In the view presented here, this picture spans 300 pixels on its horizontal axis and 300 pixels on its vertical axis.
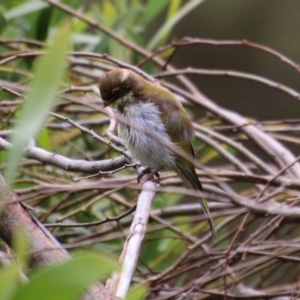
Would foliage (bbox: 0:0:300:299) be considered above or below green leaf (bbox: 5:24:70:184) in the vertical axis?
above

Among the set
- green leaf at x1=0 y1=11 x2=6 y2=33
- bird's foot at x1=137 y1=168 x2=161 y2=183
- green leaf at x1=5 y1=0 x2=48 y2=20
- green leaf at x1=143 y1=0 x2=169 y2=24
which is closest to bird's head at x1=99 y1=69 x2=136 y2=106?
bird's foot at x1=137 y1=168 x2=161 y2=183

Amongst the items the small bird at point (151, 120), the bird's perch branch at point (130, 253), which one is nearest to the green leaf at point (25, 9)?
the small bird at point (151, 120)

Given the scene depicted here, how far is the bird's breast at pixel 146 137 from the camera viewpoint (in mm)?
3065

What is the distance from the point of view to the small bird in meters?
3.01

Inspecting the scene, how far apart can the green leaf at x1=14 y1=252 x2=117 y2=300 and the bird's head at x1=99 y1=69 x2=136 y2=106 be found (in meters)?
1.77

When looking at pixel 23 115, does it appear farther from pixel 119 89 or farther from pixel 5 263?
pixel 119 89

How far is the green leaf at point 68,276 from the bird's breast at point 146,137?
1828 mm

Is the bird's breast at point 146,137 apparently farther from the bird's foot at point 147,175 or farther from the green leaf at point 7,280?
the green leaf at point 7,280

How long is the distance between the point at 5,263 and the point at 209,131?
4.72 ft

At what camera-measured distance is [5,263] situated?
5.90ft

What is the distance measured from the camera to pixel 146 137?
3139 millimetres

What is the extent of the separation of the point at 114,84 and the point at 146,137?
24cm

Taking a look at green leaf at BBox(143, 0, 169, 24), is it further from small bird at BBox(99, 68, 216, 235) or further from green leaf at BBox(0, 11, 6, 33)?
green leaf at BBox(0, 11, 6, 33)

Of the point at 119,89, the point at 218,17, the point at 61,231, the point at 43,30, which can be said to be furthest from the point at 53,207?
the point at 218,17
